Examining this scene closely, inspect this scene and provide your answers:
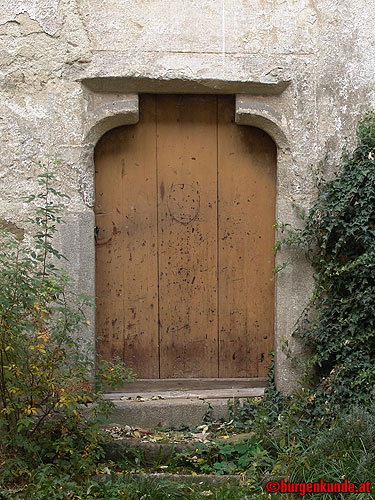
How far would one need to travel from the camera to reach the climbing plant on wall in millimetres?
4027

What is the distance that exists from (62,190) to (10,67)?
84 cm

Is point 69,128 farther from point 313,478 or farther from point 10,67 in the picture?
point 313,478

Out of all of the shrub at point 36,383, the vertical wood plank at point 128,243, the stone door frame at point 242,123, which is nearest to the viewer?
the shrub at point 36,383

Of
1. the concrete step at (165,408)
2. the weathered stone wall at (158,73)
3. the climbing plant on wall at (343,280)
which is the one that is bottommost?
the concrete step at (165,408)

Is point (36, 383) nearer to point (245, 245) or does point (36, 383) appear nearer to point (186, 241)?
point (186, 241)

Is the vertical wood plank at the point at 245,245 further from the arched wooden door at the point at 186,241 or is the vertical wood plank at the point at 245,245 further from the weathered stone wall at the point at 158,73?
the weathered stone wall at the point at 158,73

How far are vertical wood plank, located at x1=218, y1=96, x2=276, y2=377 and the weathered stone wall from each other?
0.72ft

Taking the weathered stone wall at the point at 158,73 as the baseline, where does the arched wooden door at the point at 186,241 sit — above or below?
below

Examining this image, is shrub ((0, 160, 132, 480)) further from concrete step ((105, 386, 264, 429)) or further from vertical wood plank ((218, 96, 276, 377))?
vertical wood plank ((218, 96, 276, 377))

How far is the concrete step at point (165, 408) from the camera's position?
4.23m

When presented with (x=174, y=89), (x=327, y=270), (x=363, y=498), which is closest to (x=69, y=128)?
(x=174, y=89)

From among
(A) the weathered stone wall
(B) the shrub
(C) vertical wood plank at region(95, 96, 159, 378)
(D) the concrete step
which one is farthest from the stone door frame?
(B) the shrub

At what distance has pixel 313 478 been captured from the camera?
3375 mm

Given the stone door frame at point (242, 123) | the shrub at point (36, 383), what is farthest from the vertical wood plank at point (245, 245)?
the shrub at point (36, 383)
